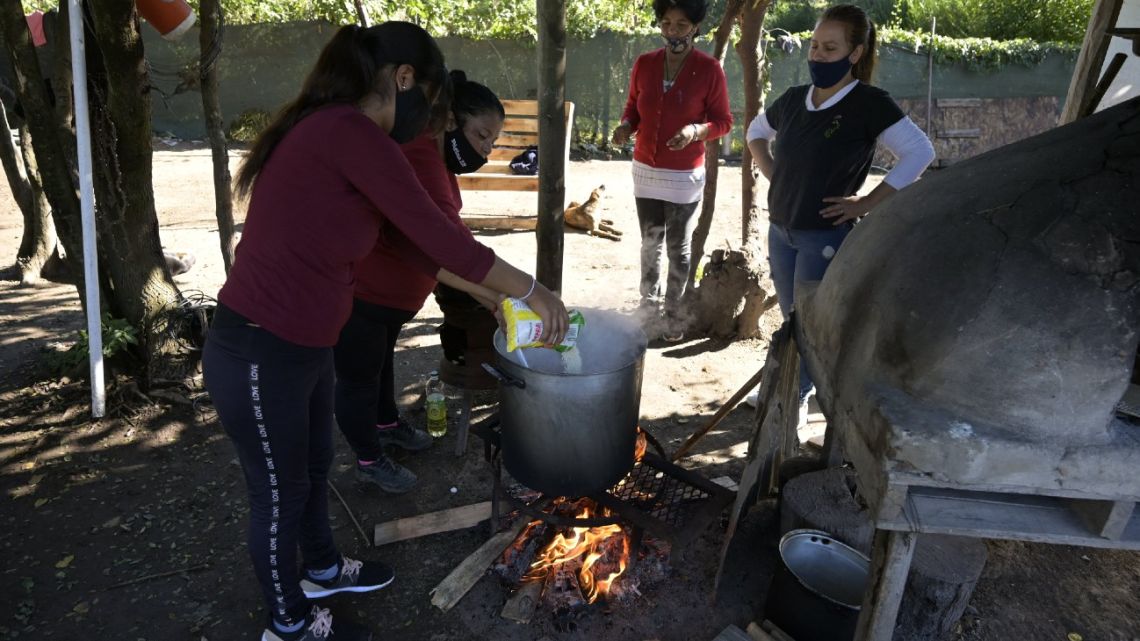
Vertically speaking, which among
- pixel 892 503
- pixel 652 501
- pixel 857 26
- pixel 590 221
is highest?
pixel 857 26

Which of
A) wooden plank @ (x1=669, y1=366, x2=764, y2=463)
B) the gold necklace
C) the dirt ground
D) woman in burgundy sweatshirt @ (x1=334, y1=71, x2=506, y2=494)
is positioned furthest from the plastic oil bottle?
the gold necklace

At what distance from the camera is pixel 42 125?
4055 millimetres

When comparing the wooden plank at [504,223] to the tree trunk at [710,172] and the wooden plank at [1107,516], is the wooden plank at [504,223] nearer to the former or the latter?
the tree trunk at [710,172]

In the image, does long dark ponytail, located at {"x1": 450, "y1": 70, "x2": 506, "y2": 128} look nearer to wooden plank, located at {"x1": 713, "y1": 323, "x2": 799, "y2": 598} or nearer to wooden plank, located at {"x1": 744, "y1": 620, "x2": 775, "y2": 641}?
wooden plank, located at {"x1": 713, "y1": 323, "x2": 799, "y2": 598}

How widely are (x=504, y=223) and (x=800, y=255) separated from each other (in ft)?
18.6

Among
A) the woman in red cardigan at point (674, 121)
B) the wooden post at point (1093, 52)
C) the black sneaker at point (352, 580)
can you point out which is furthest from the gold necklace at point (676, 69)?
the black sneaker at point (352, 580)

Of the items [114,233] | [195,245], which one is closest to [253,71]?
[195,245]

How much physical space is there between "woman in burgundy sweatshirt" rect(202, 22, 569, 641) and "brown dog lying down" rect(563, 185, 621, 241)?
6395 millimetres

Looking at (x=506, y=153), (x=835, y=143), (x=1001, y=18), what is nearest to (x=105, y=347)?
(x=835, y=143)

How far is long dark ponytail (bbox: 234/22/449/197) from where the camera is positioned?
193 centimetres

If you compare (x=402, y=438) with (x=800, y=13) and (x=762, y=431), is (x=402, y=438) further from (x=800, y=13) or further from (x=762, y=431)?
(x=800, y=13)

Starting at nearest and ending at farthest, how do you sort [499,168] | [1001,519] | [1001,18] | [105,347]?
Result: [1001,519], [105,347], [499,168], [1001,18]

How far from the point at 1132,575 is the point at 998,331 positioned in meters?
2.46

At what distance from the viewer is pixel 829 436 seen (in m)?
3.47
